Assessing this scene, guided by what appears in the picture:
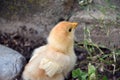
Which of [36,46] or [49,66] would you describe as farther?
[36,46]

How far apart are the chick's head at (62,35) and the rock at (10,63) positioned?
1.00 feet

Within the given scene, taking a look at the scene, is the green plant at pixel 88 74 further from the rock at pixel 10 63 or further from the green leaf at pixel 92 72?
the rock at pixel 10 63

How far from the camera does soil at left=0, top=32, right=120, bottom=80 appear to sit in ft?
9.77

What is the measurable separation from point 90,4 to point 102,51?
339 mm

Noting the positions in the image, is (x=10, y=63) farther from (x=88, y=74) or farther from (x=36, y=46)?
(x=88, y=74)

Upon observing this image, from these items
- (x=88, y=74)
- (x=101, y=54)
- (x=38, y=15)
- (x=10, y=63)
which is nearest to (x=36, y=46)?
(x=38, y=15)

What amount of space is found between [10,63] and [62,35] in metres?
0.43

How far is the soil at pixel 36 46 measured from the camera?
2977mm

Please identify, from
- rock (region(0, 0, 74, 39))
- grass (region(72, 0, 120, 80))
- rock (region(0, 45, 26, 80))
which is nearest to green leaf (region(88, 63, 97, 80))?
grass (region(72, 0, 120, 80))

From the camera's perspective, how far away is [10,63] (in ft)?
9.80

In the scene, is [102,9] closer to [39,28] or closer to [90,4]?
[90,4]

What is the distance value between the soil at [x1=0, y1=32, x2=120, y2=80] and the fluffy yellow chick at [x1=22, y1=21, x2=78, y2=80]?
18cm

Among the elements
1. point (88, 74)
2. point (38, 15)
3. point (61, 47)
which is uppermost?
point (38, 15)

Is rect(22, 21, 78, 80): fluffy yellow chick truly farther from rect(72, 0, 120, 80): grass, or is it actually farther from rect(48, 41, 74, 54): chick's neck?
rect(72, 0, 120, 80): grass
